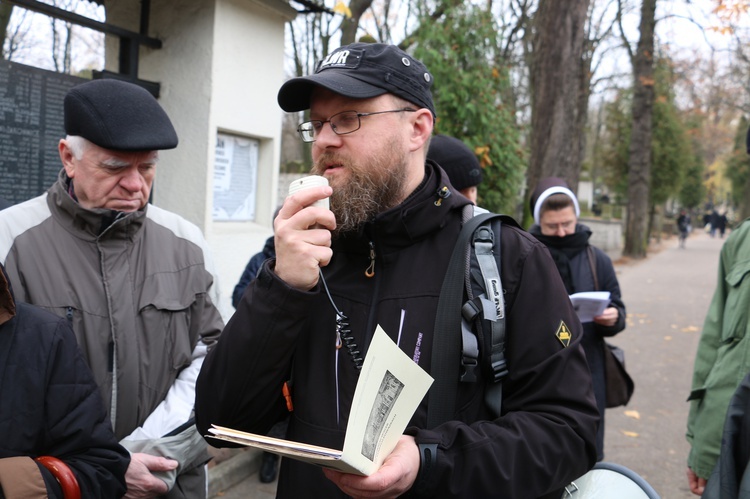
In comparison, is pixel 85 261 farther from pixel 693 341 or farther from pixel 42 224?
pixel 693 341

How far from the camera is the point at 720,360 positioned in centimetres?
296

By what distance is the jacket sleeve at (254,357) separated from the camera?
1693 mm

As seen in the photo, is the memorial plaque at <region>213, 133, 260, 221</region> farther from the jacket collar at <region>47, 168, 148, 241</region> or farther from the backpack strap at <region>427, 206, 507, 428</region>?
the backpack strap at <region>427, 206, 507, 428</region>

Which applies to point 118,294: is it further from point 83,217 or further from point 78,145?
point 78,145

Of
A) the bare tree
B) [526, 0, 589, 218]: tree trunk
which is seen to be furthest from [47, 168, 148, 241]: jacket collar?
the bare tree

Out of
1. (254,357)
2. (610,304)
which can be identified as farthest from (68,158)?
(610,304)

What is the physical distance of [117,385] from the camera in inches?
93.0

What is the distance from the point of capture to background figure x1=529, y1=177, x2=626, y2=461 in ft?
12.9

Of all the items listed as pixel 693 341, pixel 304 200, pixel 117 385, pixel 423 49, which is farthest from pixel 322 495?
pixel 693 341

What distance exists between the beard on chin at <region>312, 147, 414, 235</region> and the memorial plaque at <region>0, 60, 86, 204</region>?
2.84 m

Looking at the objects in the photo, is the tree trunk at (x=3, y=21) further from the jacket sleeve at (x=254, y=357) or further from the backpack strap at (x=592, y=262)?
the backpack strap at (x=592, y=262)

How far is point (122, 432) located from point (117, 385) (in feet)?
0.61

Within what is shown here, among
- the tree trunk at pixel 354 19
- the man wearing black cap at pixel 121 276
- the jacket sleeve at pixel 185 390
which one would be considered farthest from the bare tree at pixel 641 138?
the man wearing black cap at pixel 121 276

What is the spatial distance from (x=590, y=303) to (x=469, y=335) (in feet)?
7.25
